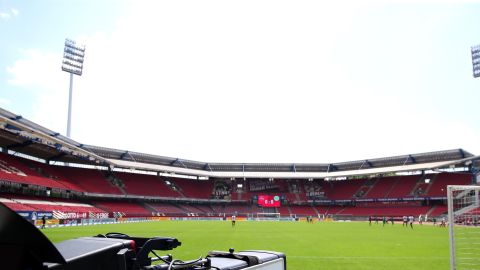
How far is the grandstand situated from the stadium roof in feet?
0.53

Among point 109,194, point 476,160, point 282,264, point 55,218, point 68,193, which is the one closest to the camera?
point 282,264

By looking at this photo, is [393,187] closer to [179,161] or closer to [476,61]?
[476,61]

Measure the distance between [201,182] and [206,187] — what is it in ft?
5.74

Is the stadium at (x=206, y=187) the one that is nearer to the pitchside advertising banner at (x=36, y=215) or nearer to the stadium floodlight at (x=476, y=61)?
the pitchside advertising banner at (x=36, y=215)

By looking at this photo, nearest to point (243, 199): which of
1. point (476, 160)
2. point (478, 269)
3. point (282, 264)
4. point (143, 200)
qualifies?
point (143, 200)

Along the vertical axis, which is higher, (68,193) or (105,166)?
(105,166)

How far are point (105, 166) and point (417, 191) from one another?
55.9 m

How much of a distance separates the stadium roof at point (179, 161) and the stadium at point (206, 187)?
7.1 inches

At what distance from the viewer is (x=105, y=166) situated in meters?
66.7

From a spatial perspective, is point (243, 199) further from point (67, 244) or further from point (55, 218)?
point (67, 244)

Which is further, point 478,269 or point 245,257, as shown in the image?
point 478,269

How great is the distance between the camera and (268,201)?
77.1 metres

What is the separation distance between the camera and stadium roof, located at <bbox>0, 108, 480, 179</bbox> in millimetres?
41656

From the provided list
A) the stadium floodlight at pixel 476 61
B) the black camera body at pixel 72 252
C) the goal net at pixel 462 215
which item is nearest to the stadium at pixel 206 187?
the stadium floodlight at pixel 476 61
